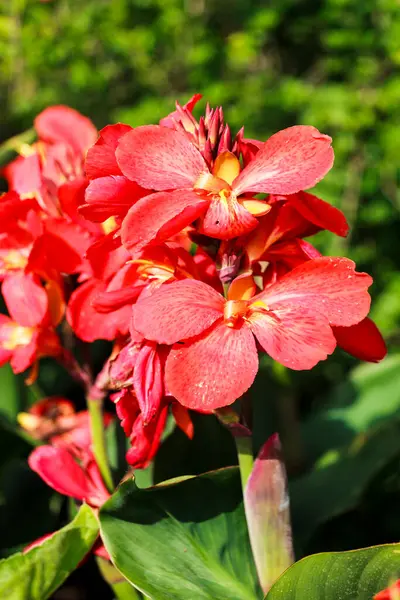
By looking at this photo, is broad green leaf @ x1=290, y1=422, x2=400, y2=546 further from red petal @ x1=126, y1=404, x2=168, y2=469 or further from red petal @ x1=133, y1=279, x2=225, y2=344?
red petal @ x1=133, y1=279, x2=225, y2=344

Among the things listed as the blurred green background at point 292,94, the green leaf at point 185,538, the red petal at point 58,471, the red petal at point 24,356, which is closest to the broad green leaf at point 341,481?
the blurred green background at point 292,94

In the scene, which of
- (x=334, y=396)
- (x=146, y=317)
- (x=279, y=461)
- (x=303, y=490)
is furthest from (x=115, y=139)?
(x=334, y=396)

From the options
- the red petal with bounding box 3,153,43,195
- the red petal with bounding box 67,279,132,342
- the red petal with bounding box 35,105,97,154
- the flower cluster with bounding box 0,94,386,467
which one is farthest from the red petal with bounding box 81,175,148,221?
the red petal with bounding box 35,105,97,154

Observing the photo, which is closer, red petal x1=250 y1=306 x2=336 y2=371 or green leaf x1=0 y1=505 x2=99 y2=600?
red petal x1=250 y1=306 x2=336 y2=371

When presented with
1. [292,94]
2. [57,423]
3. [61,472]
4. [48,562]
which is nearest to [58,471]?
[61,472]

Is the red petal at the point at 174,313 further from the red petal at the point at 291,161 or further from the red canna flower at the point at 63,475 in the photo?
the red canna flower at the point at 63,475

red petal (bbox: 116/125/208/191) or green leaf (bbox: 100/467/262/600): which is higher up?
red petal (bbox: 116/125/208/191)
